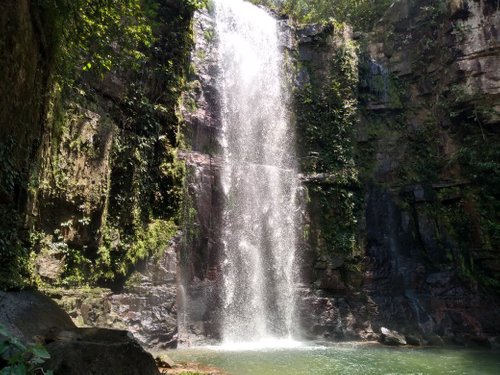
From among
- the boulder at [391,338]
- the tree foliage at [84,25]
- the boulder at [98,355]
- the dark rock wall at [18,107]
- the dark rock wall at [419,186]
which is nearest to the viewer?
the boulder at [98,355]

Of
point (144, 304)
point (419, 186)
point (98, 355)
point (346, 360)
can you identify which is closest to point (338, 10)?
point (419, 186)

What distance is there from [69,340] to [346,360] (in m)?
8.12

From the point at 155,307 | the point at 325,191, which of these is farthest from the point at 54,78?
the point at 325,191

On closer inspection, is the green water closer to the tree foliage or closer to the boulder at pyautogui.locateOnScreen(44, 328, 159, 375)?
the boulder at pyautogui.locateOnScreen(44, 328, 159, 375)

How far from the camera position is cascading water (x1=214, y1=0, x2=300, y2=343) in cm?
1504

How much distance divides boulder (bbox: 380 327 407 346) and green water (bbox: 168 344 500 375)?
0.94m

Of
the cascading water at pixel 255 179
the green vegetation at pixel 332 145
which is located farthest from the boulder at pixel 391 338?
the green vegetation at pixel 332 145

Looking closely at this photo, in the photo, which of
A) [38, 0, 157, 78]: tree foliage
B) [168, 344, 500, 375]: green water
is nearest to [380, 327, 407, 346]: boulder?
[168, 344, 500, 375]: green water

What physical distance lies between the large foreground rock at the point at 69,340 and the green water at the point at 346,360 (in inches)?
176

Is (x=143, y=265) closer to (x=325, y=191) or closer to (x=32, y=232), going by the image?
(x=32, y=232)

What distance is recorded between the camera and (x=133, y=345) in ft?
16.7

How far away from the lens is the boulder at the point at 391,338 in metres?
14.4

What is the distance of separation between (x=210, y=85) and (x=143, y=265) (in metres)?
8.19

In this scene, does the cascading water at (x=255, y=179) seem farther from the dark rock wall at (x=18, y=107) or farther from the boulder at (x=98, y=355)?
the boulder at (x=98, y=355)
